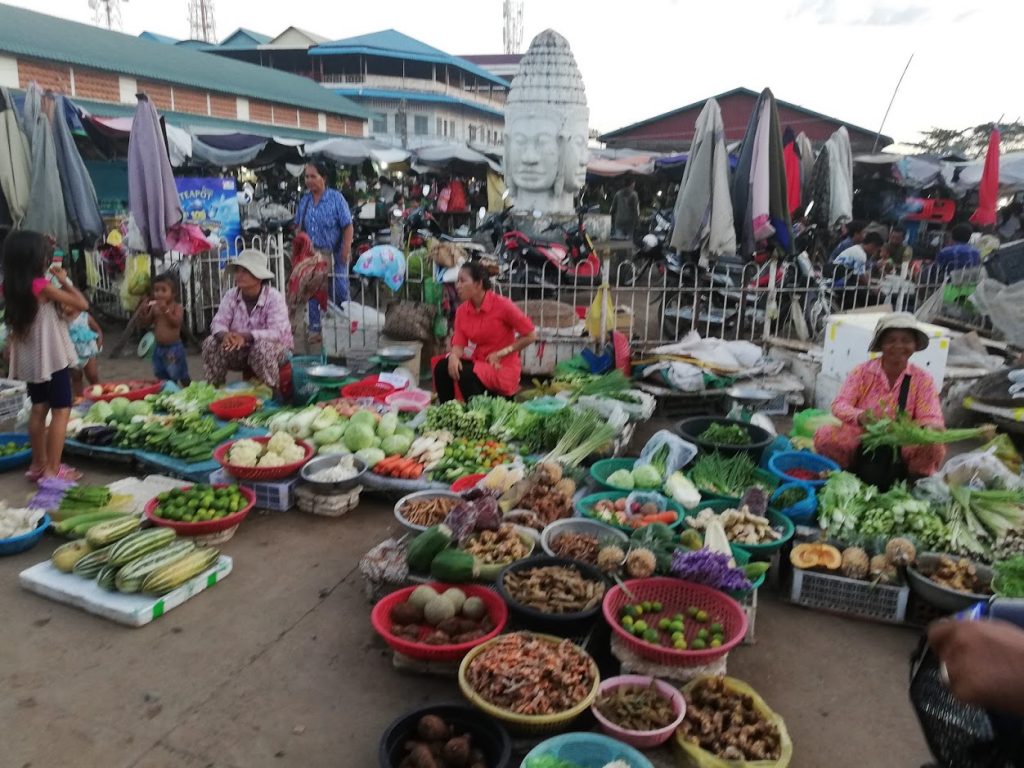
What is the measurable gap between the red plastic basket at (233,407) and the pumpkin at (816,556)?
4.03 m

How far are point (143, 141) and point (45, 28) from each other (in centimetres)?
1706

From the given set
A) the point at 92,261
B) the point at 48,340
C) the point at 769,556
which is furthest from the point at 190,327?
the point at 769,556

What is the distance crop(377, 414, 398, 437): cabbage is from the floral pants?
145 cm

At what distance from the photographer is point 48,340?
4.50m

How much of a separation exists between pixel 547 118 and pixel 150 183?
19.8 feet

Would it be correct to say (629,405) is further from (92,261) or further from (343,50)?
(343,50)

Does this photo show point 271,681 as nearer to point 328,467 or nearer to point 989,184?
point 328,467

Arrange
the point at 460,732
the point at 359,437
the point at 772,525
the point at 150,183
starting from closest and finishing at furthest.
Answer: the point at 460,732, the point at 772,525, the point at 359,437, the point at 150,183

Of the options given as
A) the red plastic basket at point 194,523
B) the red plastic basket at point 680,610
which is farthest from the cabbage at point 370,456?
the red plastic basket at point 680,610

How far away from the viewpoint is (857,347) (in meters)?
5.93

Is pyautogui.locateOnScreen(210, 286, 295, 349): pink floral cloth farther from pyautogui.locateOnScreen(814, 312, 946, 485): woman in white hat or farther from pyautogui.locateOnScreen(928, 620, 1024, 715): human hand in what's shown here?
pyautogui.locateOnScreen(928, 620, 1024, 715): human hand

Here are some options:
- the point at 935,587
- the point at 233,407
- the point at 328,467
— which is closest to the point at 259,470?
the point at 328,467

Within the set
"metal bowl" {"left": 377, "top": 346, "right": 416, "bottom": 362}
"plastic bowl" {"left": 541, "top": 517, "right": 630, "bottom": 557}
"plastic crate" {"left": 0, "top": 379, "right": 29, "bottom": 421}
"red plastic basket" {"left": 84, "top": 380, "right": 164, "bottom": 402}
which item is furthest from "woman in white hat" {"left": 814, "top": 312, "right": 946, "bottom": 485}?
"plastic crate" {"left": 0, "top": 379, "right": 29, "bottom": 421}

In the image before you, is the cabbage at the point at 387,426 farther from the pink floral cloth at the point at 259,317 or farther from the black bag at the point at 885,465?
the black bag at the point at 885,465
